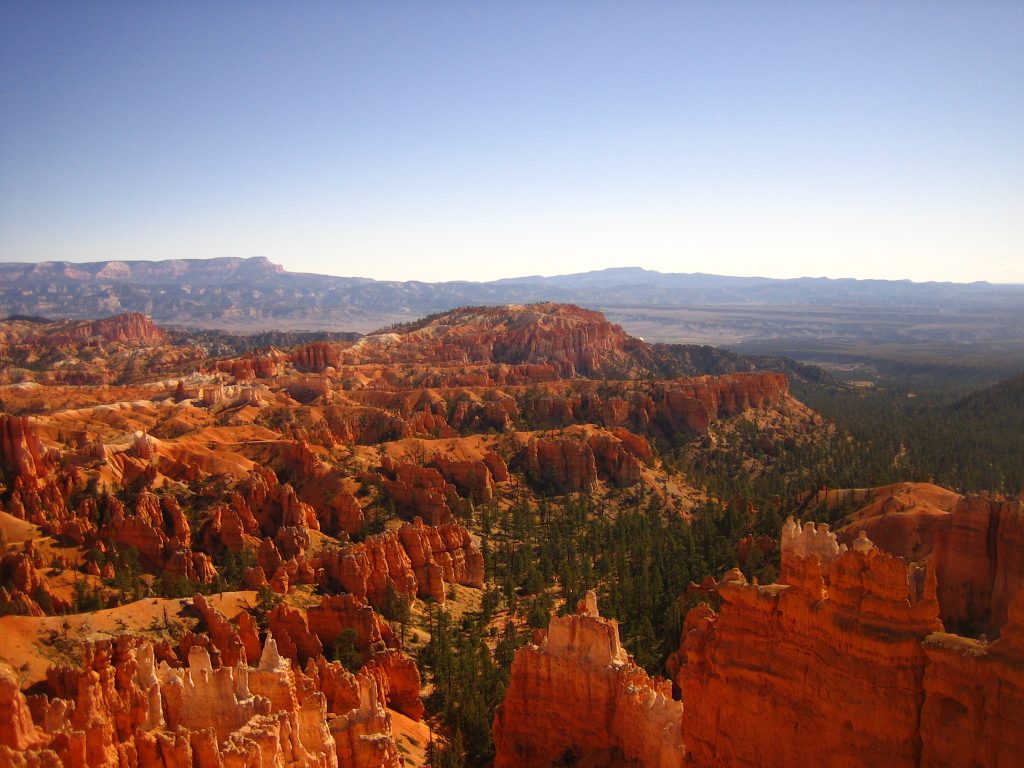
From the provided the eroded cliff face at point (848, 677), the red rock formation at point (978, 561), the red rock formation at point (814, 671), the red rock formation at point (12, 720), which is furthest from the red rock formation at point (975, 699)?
the red rock formation at point (12, 720)

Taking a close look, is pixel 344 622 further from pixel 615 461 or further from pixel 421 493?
pixel 615 461

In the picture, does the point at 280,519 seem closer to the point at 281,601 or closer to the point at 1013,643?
the point at 281,601

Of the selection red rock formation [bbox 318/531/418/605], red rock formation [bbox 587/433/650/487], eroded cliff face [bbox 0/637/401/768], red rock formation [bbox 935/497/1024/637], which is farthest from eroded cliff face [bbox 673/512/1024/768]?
red rock formation [bbox 587/433/650/487]

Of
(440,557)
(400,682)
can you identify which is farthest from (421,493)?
(400,682)

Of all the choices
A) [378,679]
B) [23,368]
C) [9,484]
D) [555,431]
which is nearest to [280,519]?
[9,484]

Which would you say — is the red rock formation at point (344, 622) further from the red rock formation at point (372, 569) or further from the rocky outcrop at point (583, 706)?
the rocky outcrop at point (583, 706)

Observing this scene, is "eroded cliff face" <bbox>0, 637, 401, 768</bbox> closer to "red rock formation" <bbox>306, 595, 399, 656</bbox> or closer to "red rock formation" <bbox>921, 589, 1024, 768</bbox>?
"red rock formation" <bbox>306, 595, 399, 656</bbox>
